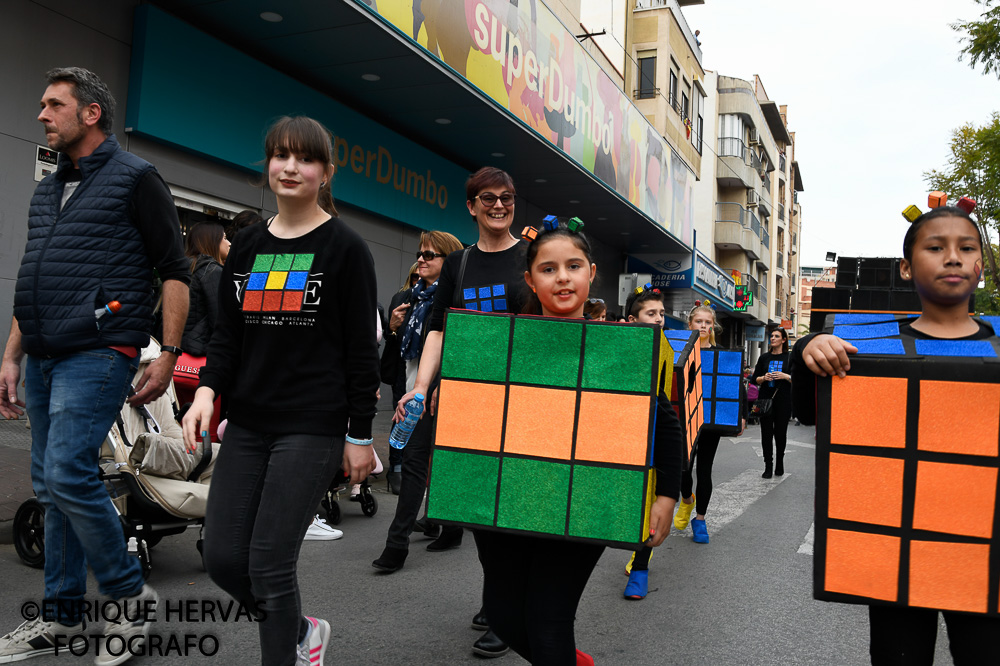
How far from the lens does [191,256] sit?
5121 millimetres

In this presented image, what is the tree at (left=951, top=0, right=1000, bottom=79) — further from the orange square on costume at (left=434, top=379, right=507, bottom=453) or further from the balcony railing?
the balcony railing

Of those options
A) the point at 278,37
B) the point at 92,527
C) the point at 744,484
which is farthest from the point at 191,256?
Answer: the point at 744,484

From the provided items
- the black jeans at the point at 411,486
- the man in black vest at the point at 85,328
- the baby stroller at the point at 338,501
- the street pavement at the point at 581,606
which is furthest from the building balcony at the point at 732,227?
the man in black vest at the point at 85,328

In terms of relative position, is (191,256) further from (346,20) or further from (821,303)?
(821,303)

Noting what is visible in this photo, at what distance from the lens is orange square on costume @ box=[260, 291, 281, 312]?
2.50 m

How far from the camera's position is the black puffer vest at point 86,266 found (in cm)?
296

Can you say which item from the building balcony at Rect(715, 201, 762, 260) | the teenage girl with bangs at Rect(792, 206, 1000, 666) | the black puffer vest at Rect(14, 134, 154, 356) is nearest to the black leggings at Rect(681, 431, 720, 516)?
the teenage girl with bangs at Rect(792, 206, 1000, 666)

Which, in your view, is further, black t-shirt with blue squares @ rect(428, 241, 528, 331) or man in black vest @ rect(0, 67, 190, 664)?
black t-shirt with blue squares @ rect(428, 241, 528, 331)

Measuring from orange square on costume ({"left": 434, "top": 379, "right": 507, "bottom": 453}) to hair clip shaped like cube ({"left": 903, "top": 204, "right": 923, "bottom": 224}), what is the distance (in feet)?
4.44

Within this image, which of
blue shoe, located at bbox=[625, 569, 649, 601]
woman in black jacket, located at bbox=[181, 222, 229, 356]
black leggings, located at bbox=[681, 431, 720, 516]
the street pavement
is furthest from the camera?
black leggings, located at bbox=[681, 431, 720, 516]

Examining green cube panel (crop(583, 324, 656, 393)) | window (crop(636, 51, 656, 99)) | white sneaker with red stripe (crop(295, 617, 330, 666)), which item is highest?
window (crop(636, 51, 656, 99))

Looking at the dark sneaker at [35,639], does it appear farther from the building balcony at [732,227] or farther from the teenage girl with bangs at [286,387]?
the building balcony at [732,227]

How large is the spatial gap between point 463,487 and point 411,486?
261cm

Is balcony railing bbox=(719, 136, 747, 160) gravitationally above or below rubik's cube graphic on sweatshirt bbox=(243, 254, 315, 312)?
above
